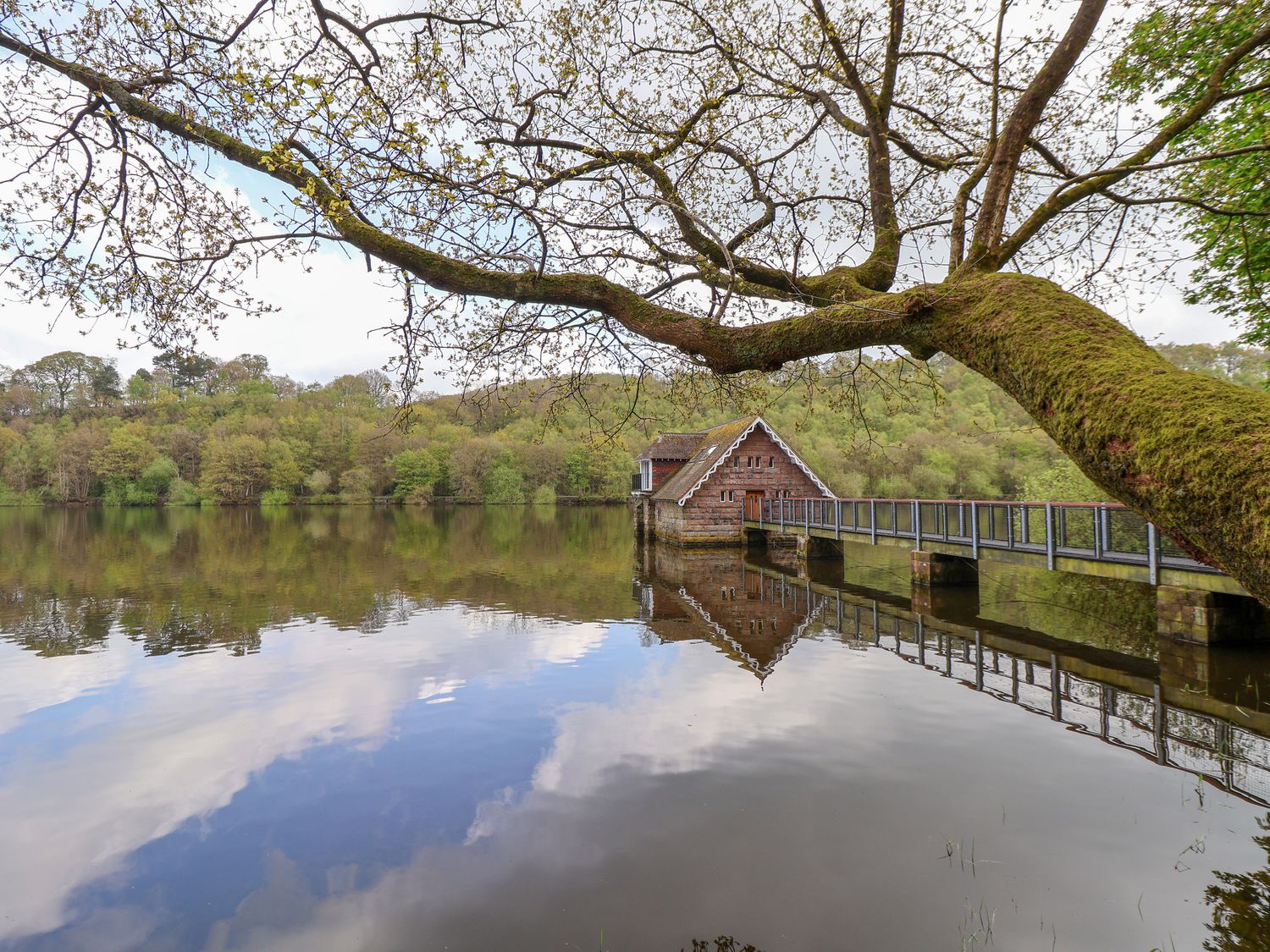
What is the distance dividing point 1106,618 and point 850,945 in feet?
40.3

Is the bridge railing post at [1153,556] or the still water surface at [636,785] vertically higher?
the bridge railing post at [1153,556]

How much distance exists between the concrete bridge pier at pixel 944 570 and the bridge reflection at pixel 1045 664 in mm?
1305

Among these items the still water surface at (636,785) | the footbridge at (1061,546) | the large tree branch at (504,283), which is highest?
the large tree branch at (504,283)

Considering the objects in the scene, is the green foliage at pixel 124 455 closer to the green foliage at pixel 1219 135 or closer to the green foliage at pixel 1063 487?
the green foliage at pixel 1063 487

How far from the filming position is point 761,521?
2706 centimetres

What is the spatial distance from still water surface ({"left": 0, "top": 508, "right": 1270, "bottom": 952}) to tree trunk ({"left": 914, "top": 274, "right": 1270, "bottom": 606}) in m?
3.23

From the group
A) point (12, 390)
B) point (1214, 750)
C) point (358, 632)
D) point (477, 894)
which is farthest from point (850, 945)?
point (12, 390)

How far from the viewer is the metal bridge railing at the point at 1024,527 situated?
10.5 m

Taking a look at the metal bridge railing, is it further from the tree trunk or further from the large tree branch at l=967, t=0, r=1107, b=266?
the tree trunk

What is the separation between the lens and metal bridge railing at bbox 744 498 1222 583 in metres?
10.5

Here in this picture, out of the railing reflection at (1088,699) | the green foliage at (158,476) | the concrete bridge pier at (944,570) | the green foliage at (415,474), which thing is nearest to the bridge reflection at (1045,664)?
the railing reflection at (1088,699)

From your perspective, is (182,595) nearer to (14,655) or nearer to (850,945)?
(14,655)

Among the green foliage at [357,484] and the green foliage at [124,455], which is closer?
the green foliage at [124,455]

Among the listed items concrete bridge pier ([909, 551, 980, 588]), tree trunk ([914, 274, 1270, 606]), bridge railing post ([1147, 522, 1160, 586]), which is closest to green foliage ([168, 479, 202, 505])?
concrete bridge pier ([909, 551, 980, 588])
